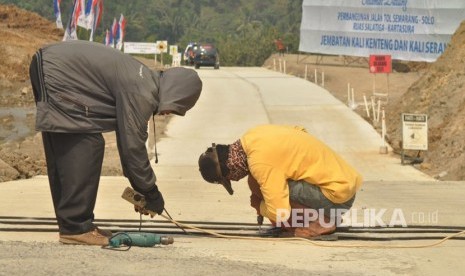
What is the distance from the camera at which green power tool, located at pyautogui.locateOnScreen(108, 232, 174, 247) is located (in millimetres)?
7844

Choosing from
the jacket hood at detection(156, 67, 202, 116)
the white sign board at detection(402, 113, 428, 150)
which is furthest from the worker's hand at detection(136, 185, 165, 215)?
the white sign board at detection(402, 113, 428, 150)

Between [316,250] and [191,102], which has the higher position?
[191,102]

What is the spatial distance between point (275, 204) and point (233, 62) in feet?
290

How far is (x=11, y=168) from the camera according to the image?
54.2 ft

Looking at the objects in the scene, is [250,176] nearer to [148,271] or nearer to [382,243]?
[382,243]

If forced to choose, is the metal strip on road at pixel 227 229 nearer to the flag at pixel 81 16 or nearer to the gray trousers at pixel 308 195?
the gray trousers at pixel 308 195

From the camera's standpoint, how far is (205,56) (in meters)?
65.2

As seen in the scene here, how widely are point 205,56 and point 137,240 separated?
57547 mm

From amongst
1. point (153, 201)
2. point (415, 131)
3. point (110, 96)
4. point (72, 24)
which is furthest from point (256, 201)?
point (72, 24)

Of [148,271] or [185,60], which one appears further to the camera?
[185,60]

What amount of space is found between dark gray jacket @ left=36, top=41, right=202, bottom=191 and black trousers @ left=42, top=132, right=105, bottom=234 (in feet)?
0.38

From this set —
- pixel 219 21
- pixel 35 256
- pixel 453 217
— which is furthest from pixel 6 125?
pixel 219 21

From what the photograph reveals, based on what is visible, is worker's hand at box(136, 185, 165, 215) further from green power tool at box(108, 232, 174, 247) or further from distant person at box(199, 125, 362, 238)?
distant person at box(199, 125, 362, 238)

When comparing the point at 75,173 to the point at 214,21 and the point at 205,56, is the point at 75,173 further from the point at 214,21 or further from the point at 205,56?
the point at 214,21
